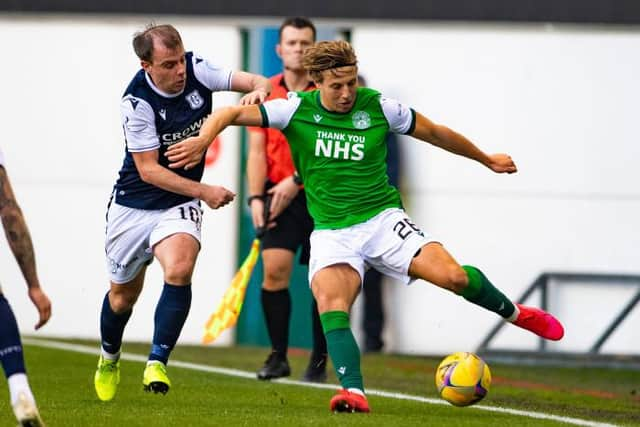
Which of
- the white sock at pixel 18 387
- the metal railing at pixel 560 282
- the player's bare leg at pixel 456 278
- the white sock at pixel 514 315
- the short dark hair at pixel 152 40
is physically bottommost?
the metal railing at pixel 560 282

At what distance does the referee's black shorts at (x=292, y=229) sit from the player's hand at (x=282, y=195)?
0.19 ft

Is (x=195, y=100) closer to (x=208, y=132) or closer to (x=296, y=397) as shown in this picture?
(x=208, y=132)

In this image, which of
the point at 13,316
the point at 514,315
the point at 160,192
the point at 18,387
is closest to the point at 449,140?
the point at 514,315

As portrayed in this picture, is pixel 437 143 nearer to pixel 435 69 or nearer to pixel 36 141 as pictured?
pixel 435 69

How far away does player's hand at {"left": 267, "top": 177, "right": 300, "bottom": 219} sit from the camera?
10.6 m

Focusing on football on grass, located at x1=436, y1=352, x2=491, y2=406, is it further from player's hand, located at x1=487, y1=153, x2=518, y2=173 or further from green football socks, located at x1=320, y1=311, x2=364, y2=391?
player's hand, located at x1=487, y1=153, x2=518, y2=173

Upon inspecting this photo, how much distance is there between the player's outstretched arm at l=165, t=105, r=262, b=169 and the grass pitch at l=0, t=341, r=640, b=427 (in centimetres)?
133

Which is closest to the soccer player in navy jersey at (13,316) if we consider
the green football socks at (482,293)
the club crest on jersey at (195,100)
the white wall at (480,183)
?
the club crest on jersey at (195,100)

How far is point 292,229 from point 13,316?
13.0 ft

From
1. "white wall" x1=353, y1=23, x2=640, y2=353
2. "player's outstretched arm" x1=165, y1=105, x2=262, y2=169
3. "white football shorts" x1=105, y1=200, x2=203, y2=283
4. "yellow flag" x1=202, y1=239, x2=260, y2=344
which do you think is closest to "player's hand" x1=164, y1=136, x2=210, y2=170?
"player's outstretched arm" x1=165, y1=105, x2=262, y2=169

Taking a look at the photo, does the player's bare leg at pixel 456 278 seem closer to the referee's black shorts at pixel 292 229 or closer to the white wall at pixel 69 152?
the referee's black shorts at pixel 292 229

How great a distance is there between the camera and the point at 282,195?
1064cm

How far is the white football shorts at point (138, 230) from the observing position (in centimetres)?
889

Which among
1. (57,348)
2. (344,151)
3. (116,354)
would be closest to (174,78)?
(344,151)
